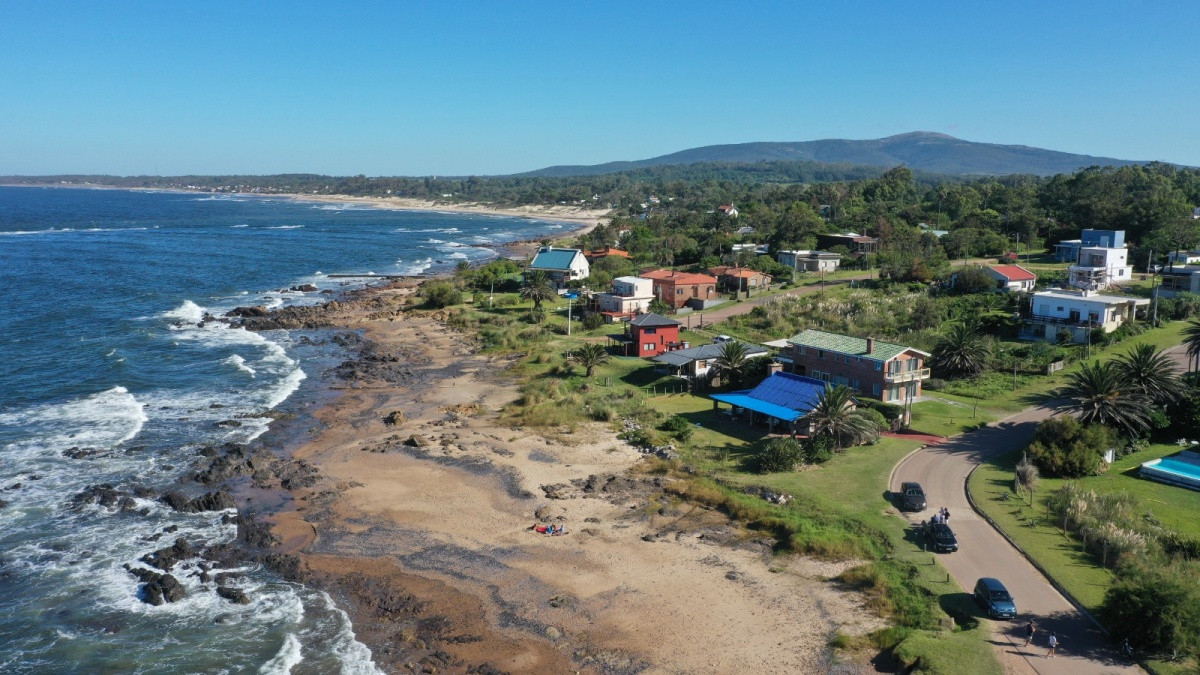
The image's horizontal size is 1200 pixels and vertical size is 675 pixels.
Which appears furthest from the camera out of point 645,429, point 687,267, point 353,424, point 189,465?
point 687,267

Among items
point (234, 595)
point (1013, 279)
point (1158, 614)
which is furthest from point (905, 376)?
point (234, 595)

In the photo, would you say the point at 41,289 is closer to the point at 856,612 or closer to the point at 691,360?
the point at 691,360

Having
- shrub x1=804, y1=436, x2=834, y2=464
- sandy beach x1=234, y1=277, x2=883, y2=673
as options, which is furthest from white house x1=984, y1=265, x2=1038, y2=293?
sandy beach x1=234, y1=277, x2=883, y2=673

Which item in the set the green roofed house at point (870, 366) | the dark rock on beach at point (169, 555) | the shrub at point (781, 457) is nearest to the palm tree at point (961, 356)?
the green roofed house at point (870, 366)

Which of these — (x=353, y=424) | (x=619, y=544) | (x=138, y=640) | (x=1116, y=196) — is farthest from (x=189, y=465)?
(x=1116, y=196)

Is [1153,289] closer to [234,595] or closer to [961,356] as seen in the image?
[961,356]
